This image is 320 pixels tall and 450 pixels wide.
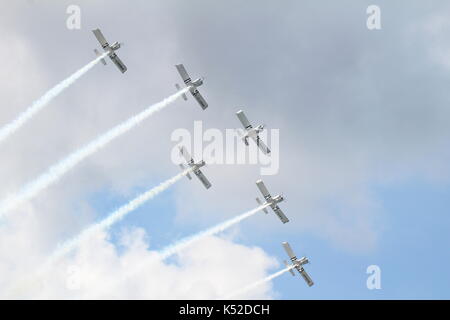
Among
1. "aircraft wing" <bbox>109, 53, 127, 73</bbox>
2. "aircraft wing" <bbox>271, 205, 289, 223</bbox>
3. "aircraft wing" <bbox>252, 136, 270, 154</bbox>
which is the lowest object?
"aircraft wing" <bbox>271, 205, 289, 223</bbox>

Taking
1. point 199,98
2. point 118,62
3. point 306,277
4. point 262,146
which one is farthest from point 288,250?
point 118,62

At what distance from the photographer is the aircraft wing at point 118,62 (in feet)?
461

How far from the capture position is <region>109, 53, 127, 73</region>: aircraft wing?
14062 centimetres

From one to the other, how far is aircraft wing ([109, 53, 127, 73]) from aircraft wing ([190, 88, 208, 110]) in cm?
1450

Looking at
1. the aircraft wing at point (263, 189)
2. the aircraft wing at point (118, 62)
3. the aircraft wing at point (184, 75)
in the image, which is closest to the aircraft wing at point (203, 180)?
the aircraft wing at point (263, 189)

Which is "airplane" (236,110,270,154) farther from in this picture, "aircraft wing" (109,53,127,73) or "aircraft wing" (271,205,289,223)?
"aircraft wing" (109,53,127,73)

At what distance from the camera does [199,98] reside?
482 ft

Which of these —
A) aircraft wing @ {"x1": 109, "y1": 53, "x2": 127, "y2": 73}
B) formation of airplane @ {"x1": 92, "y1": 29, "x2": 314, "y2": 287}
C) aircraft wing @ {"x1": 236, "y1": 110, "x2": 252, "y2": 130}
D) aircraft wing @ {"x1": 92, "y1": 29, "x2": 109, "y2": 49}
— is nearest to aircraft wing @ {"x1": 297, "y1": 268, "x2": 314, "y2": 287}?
formation of airplane @ {"x1": 92, "y1": 29, "x2": 314, "y2": 287}

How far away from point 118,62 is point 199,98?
18265 millimetres

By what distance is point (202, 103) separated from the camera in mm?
147625
